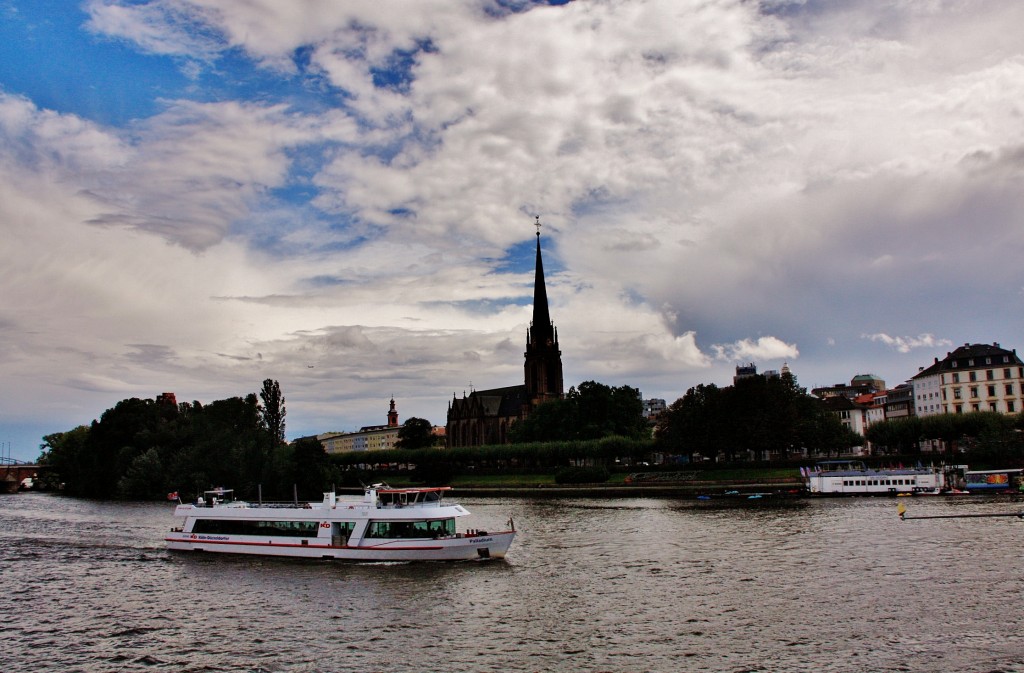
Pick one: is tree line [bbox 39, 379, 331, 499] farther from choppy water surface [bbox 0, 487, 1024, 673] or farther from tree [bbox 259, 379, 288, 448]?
choppy water surface [bbox 0, 487, 1024, 673]

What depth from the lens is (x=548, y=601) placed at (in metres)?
37.9

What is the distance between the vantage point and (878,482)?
9556 centimetres

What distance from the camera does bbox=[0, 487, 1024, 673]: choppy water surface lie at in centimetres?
2902

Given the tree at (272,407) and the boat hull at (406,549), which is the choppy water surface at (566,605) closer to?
the boat hull at (406,549)

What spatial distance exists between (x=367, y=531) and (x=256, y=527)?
8884 millimetres

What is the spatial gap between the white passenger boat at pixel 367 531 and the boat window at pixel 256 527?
0.06 metres

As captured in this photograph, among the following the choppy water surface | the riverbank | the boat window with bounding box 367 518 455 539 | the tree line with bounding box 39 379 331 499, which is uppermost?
the tree line with bounding box 39 379 331 499

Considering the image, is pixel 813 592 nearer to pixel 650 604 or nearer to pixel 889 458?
pixel 650 604

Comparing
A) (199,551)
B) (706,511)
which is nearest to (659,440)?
(706,511)

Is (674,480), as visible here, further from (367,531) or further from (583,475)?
(367,531)

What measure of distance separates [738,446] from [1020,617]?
283 feet

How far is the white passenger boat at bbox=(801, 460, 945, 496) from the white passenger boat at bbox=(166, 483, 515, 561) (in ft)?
189

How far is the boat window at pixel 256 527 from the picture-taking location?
52.2m

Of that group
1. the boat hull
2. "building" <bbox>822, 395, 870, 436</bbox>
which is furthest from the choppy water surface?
"building" <bbox>822, 395, 870, 436</bbox>
